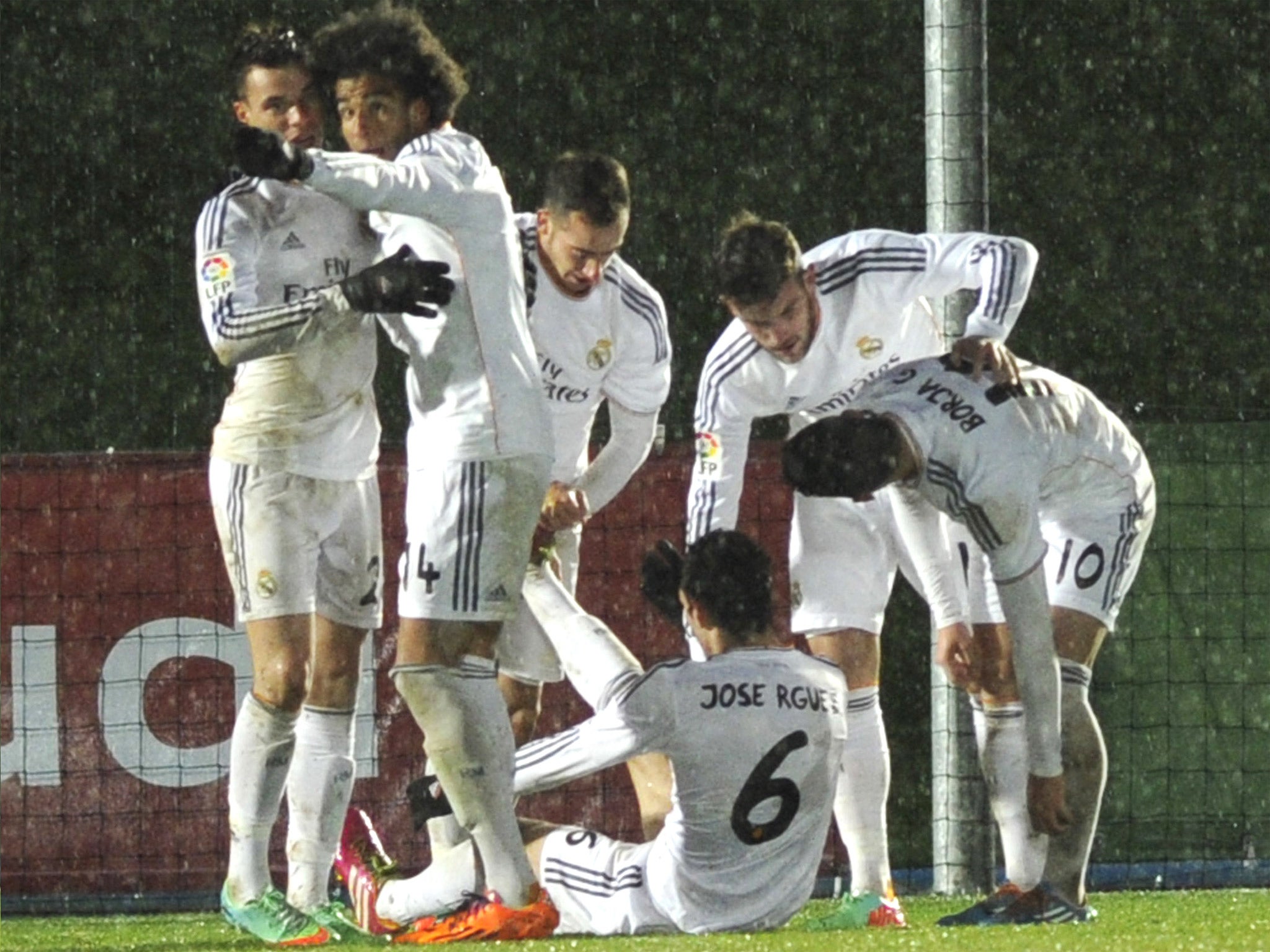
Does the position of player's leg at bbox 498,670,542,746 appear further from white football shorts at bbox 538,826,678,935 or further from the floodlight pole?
the floodlight pole

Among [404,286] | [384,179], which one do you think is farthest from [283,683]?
[384,179]

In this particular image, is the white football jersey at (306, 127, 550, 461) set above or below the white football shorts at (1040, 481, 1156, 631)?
above

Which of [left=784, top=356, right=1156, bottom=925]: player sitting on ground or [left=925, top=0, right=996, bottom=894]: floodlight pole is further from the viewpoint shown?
[left=925, top=0, right=996, bottom=894]: floodlight pole

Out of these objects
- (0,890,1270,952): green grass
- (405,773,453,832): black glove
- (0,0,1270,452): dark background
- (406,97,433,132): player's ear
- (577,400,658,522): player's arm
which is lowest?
(0,890,1270,952): green grass

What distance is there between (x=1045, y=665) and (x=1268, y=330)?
1055cm

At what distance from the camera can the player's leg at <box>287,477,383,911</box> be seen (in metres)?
5.67

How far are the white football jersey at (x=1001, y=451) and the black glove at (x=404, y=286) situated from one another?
1.12 meters

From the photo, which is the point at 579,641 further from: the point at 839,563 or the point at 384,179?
the point at 384,179

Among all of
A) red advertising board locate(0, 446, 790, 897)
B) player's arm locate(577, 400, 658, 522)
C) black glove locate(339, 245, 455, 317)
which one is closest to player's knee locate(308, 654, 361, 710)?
player's arm locate(577, 400, 658, 522)

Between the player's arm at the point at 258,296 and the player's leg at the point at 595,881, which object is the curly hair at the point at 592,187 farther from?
the player's leg at the point at 595,881

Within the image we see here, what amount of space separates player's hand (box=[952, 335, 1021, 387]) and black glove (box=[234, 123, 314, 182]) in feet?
5.63

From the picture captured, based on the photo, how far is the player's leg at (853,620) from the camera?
6.28m

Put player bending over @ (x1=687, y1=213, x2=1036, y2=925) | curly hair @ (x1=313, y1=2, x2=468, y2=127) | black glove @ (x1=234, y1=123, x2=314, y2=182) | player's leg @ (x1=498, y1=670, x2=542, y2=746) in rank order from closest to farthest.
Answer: black glove @ (x1=234, y1=123, x2=314, y2=182), curly hair @ (x1=313, y1=2, x2=468, y2=127), player bending over @ (x1=687, y1=213, x2=1036, y2=925), player's leg @ (x1=498, y1=670, x2=542, y2=746)

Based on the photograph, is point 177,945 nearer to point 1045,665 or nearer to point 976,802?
point 1045,665
